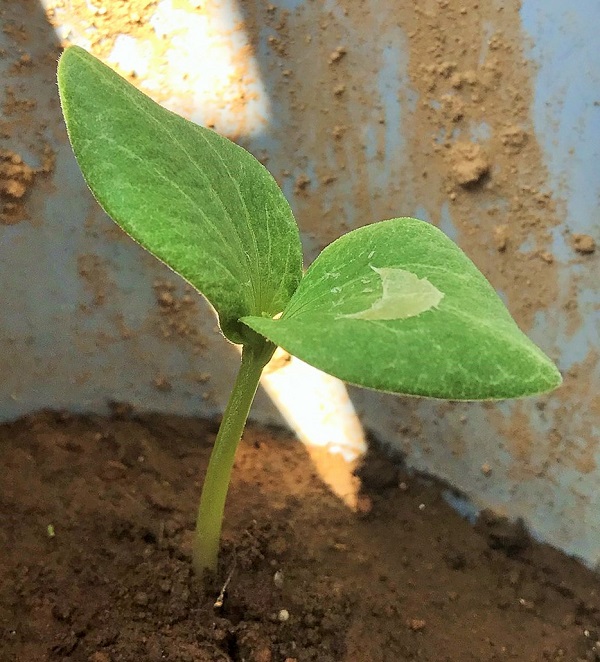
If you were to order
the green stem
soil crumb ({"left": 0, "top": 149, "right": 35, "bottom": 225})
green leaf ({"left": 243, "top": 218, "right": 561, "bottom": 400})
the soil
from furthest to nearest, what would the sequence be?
soil crumb ({"left": 0, "top": 149, "right": 35, "bottom": 225}), the soil, the green stem, green leaf ({"left": 243, "top": 218, "right": 561, "bottom": 400})

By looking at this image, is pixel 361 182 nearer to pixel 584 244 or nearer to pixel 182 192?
pixel 584 244

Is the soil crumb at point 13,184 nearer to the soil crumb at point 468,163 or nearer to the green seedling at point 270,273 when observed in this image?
the green seedling at point 270,273

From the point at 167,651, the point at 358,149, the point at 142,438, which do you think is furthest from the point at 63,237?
the point at 167,651

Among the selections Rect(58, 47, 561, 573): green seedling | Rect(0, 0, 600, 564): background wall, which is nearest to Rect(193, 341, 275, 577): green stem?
Rect(58, 47, 561, 573): green seedling

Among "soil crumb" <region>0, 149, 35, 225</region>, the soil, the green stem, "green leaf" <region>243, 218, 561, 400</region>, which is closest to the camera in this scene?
"green leaf" <region>243, 218, 561, 400</region>

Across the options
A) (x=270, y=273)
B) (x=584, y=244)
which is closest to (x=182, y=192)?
(x=270, y=273)

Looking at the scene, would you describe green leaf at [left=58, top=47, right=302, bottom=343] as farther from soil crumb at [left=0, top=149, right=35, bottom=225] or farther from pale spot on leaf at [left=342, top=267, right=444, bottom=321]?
soil crumb at [left=0, top=149, right=35, bottom=225]
